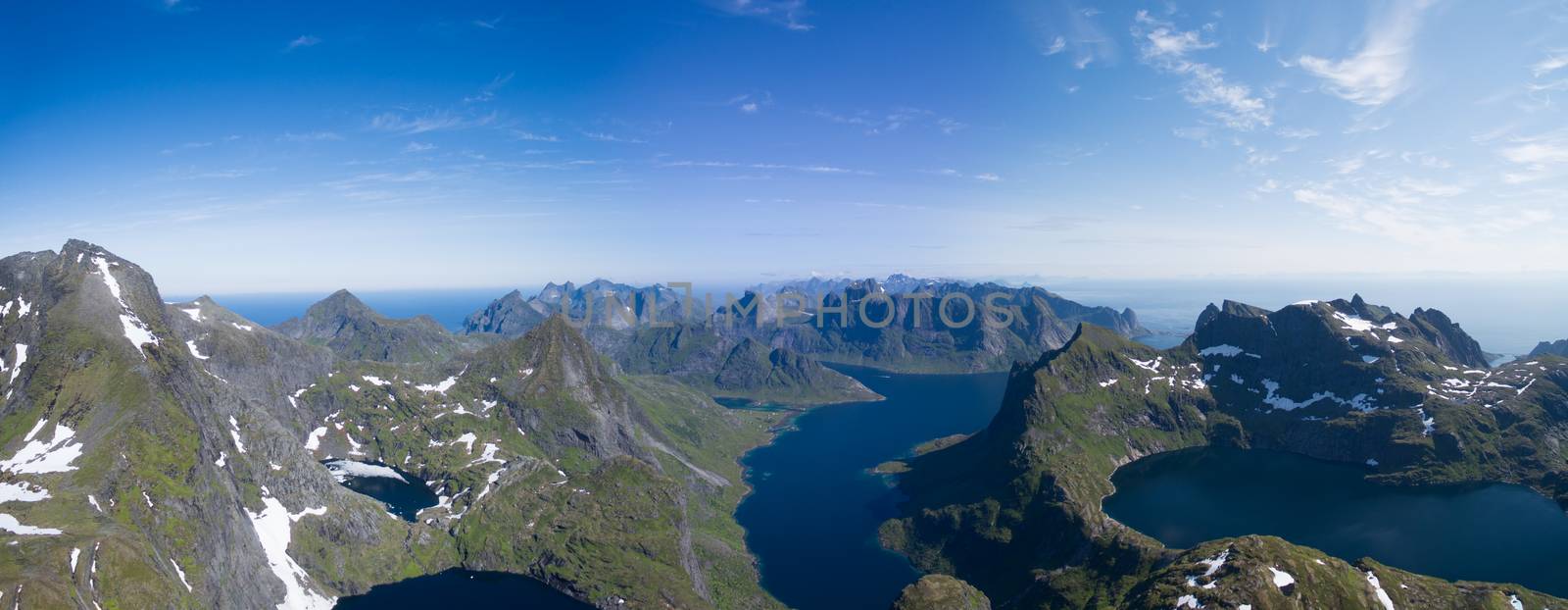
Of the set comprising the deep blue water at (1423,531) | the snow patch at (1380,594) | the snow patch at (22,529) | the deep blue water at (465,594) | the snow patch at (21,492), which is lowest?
the deep blue water at (465,594)

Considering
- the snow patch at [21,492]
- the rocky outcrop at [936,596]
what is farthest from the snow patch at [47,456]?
the rocky outcrop at [936,596]

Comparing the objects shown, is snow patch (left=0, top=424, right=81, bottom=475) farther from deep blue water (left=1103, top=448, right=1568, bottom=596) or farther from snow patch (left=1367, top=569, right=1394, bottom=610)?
deep blue water (left=1103, top=448, right=1568, bottom=596)

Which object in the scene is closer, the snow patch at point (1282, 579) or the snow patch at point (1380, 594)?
the snow patch at point (1282, 579)

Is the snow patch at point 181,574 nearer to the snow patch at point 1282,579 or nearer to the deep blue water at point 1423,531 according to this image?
the snow patch at point 1282,579

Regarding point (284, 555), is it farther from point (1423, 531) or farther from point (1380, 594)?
point (1423, 531)

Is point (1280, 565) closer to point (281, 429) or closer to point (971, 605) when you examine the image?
point (971, 605)
